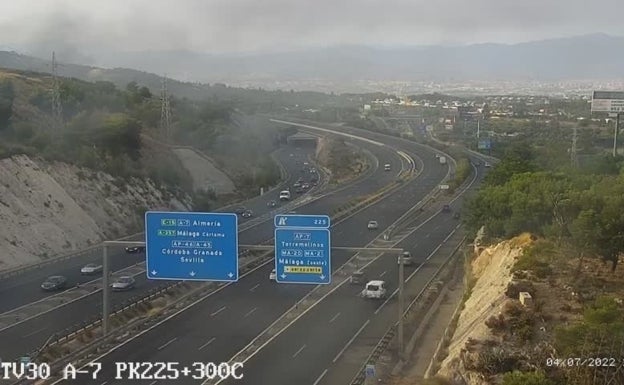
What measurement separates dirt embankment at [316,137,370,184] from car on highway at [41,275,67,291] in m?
40.4

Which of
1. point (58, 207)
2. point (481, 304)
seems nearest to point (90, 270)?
point (58, 207)

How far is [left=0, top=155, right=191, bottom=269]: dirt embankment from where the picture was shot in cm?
2811

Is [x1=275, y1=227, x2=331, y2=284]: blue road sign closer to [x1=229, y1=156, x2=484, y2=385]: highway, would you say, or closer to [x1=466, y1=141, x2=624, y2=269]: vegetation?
[x1=229, y1=156, x2=484, y2=385]: highway

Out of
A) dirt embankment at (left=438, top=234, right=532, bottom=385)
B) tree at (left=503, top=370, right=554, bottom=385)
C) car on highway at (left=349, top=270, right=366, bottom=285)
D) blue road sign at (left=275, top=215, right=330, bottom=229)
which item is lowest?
car on highway at (left=349, top=270, right=366, bottom=285)

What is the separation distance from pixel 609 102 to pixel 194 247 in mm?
55641

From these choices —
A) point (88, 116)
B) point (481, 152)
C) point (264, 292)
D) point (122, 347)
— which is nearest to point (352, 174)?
point (481, 152)

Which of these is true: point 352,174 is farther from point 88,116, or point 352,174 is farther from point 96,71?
point 96,71

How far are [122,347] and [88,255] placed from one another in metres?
12.7

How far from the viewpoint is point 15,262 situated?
1037 inches

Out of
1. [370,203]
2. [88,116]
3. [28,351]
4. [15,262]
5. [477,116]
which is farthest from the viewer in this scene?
[477,116]

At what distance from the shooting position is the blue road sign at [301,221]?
52.7 feet

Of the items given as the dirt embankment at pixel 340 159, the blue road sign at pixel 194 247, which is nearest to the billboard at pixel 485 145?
the dirt embankment at pixel 340 159

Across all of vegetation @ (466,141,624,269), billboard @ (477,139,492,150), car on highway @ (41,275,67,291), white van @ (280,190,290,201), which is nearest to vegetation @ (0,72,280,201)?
white van @ (280,190,290,201)

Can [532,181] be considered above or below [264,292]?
above
